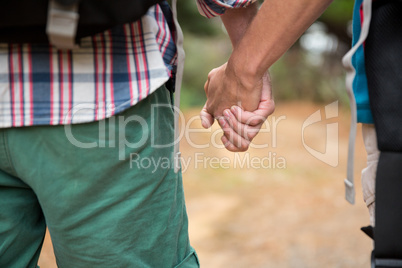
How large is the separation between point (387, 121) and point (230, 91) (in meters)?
0.51

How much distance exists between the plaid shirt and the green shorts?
31mm

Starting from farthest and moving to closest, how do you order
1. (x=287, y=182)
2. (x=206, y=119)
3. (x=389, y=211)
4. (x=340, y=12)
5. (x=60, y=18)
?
(x=340, y=12) < (x=287, y=182) < (x=206, y=119) < (x=389, y=211) < (x=60, y=18)

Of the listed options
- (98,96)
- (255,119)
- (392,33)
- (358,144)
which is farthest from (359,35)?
(358,144)

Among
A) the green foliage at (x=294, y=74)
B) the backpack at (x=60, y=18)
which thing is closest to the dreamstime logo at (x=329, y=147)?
the green foliage at (x=294, y=74)

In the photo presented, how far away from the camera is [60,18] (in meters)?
0.75

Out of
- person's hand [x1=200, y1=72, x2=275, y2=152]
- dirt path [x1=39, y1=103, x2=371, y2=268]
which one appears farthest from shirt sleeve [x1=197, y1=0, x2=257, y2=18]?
dirt path [x1=39, y1=103, x2=371, y2=268]

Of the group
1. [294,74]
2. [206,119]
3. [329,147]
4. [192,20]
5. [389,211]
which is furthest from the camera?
[294,74]

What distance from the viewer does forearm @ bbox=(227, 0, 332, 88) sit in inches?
40.6

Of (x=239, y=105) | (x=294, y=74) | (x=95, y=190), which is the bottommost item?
(x=294, y=74)

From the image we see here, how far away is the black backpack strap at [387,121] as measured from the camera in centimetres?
83

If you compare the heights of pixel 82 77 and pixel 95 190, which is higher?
pixel 82 77

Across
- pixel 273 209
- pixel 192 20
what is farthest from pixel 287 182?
pixel 192 20

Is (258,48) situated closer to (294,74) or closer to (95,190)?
(95,190)

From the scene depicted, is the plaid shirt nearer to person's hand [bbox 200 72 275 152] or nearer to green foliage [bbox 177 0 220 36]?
person's hand [bbox 200 72 275 152]
